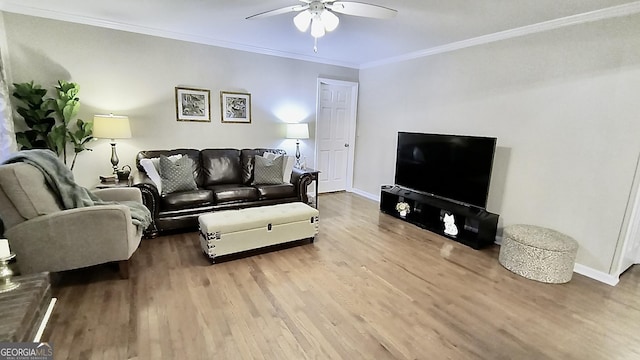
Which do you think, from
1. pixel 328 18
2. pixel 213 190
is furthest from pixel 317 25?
pixel 213 190

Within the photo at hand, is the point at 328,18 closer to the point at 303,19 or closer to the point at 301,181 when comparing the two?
the point at 303,19

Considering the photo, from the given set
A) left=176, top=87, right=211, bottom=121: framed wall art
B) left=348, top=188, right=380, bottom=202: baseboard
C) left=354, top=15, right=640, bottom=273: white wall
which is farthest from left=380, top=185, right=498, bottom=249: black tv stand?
left=176, top=87, right=211, bottom=121: framed wall art

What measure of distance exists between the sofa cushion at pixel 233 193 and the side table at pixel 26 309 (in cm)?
196

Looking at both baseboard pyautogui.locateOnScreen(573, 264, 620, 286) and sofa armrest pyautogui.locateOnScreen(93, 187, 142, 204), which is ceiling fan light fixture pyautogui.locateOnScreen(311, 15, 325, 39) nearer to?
sofa armrest pyautogui.locateOnScreen(93, 187, 142, 204)

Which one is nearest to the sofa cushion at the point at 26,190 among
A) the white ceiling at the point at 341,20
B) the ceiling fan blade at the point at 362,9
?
the white ceiling at the point at 341,20

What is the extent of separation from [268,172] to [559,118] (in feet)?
11.4

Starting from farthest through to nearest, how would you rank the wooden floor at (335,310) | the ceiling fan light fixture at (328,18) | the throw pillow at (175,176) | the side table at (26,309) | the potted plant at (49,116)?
the throw pillow at (175,176) < the potted plant at (49,116) < the ceiling fan light fixture at (328,18) < the wooden floor at (335,310) < the side table at (26,309)

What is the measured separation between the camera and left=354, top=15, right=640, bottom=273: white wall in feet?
8.79

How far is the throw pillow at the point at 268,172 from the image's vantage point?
4293 mm

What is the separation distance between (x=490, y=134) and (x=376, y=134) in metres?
2.11

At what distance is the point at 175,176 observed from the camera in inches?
145

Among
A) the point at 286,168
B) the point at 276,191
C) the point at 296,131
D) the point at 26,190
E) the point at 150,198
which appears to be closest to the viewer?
the point at 26,190

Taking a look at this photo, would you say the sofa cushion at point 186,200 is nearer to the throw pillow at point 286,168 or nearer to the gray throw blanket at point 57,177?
the gray throw blanket at point 57,177

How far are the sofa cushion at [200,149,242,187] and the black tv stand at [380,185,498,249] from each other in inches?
91.2
